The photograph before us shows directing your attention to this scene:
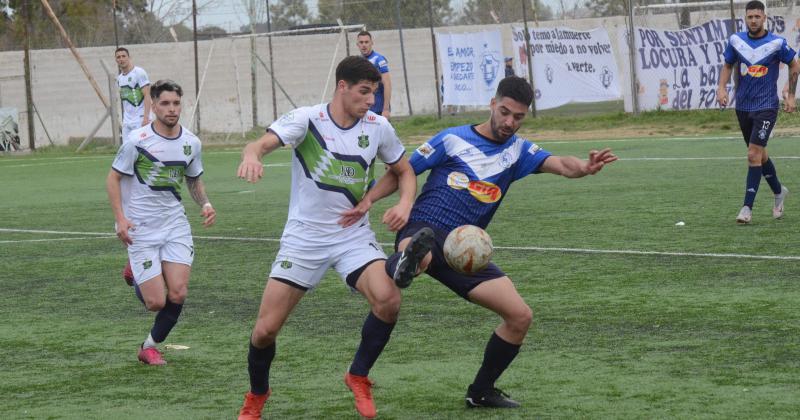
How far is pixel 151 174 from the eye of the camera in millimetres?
8391

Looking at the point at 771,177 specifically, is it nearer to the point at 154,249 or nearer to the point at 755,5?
the point at 755,5

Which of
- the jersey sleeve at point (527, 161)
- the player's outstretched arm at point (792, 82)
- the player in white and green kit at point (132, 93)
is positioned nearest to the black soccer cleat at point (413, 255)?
the jersey sleeve at point (527, 161)

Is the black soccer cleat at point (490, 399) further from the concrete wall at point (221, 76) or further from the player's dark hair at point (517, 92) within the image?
the concrete wall at point (221, 76)

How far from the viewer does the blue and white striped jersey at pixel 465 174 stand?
641 cm

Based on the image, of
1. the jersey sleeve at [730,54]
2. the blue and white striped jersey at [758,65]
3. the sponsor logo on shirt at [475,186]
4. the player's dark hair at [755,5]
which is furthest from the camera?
the jersey sleeve at [730,54]

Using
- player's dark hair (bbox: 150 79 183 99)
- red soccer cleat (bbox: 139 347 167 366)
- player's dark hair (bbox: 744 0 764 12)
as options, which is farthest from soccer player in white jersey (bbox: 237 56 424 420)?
player's dark hair (bbox: 744 0 764 12)

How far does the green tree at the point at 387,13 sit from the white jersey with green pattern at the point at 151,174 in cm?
3752

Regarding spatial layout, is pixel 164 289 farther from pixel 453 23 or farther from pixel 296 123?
pixel 453 23

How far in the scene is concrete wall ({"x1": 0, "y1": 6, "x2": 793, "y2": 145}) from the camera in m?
35.4

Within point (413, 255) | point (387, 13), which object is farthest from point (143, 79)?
point (387, 13)

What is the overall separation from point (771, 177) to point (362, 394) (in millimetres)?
7936

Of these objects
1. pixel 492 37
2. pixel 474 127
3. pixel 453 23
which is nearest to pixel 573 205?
pixel 474 127

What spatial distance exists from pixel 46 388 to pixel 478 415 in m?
2.54

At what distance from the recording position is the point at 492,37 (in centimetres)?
3127
